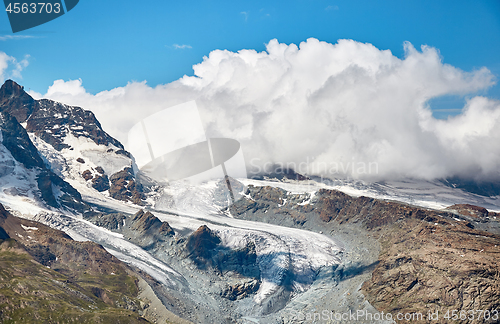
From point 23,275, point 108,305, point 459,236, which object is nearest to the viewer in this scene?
point 23,275

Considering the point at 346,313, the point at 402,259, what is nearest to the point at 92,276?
the point at 346,313

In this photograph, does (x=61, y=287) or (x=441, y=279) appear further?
(x=441, y=279)

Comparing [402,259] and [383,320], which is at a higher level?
[402,259]

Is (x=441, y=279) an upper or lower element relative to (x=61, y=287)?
upper

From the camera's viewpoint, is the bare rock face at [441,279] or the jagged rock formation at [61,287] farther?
the bare rock face at [441,279]

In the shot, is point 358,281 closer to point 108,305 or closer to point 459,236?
point 459,236

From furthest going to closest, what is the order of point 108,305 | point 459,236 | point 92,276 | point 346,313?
point 459,236
point 92,276
point 346,313
point 108,305

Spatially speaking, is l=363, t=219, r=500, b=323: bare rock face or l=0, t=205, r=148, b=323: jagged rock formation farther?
l=363, t=219, r=500, b=323: bare rock face

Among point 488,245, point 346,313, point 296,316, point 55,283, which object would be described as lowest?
point 296,316
